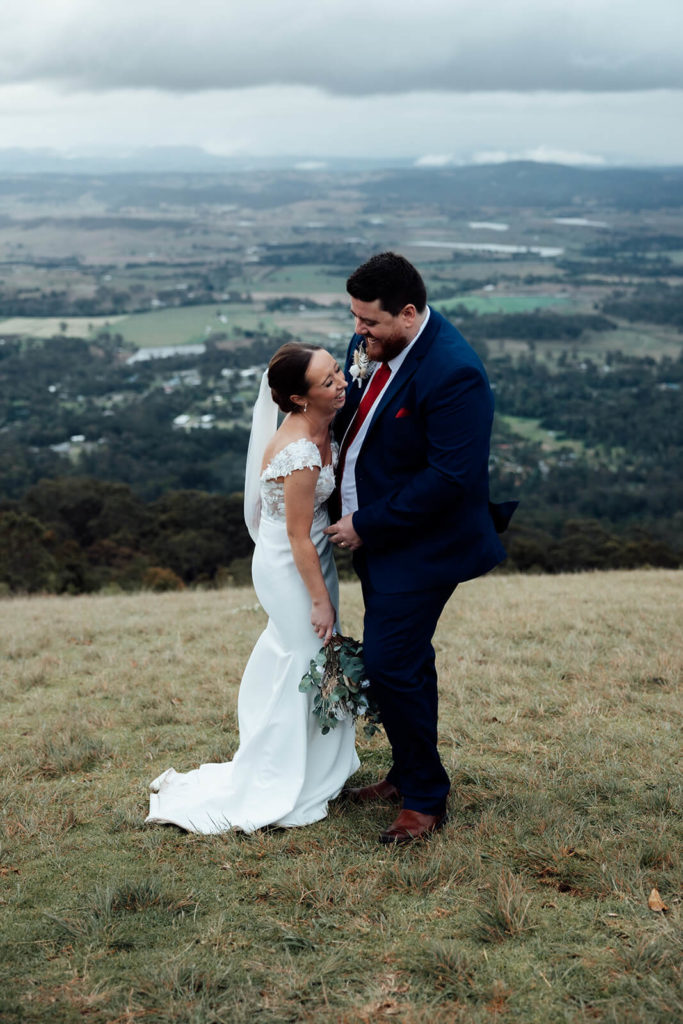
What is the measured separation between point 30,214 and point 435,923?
655ft

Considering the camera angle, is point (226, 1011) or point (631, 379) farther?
point (631, 379)

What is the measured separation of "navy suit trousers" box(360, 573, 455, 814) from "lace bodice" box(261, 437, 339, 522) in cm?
43

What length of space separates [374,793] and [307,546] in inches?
53.7

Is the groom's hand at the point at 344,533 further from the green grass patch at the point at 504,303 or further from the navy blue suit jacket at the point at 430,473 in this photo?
the green grass patch at the point at 504,303

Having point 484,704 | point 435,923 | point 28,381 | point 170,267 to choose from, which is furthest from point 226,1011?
point 170,267

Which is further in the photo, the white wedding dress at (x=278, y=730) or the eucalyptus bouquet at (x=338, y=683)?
the white wedding dress at (x=278, y=730)

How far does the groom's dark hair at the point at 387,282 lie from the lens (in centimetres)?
352

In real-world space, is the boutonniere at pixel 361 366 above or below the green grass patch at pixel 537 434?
above

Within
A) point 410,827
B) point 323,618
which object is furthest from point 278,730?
point 410,827

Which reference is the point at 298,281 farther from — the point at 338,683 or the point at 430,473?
the point at 430,473

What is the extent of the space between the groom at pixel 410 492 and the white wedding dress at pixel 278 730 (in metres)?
0.29

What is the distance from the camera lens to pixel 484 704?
19.0 feet

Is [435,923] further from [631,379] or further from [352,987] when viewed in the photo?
[631,379]

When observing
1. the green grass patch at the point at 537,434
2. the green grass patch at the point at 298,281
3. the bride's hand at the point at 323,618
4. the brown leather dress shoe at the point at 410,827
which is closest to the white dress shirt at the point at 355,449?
the bride's hand at the point at 323,618
